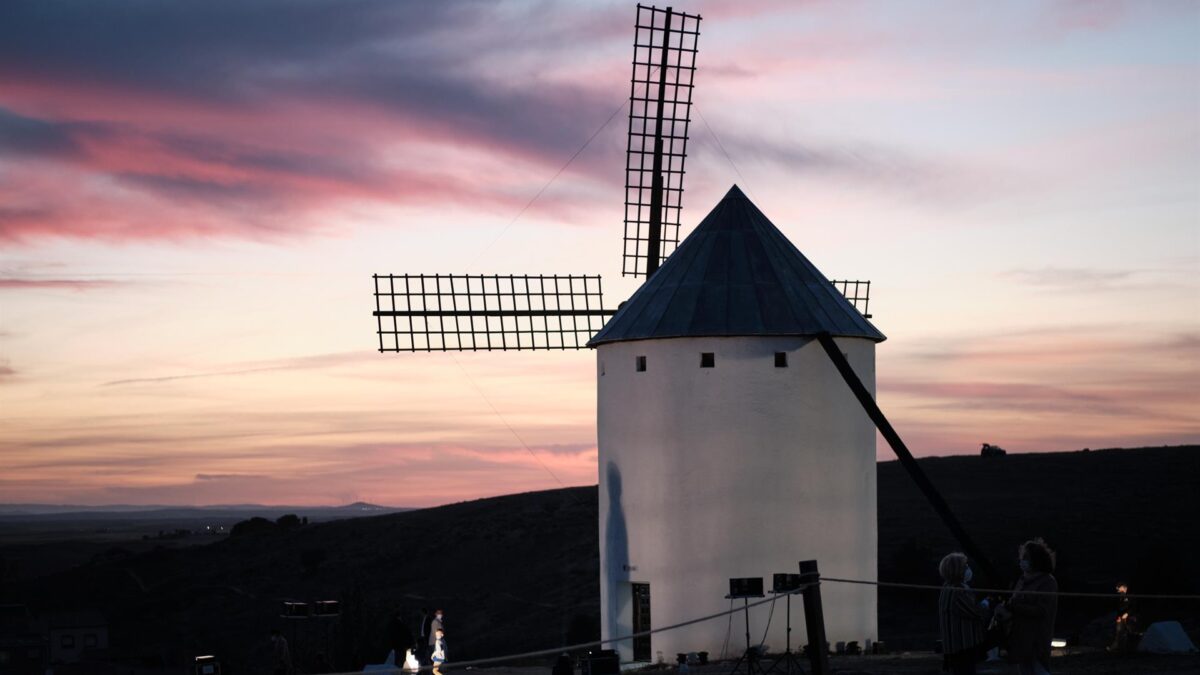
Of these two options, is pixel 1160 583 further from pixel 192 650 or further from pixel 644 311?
pixel 192 650

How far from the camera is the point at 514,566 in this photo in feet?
236

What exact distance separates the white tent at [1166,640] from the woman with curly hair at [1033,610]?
412 inches

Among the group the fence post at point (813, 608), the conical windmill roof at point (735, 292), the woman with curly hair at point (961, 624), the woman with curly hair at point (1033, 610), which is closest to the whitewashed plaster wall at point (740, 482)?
the conical windmill roof at point (735, 292)

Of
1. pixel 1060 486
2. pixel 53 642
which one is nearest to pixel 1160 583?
pixel 1060 486

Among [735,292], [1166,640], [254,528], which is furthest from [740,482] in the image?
[254,528]

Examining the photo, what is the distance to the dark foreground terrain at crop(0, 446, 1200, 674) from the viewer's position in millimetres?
50219

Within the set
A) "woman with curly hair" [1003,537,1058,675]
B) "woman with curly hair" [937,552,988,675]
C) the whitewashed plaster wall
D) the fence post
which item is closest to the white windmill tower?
the whitewashed plaster wall

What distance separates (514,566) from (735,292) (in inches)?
1779

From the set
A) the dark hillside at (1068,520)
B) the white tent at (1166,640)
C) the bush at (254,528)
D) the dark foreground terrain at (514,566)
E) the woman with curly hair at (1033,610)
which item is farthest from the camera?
the bush at (254,528)

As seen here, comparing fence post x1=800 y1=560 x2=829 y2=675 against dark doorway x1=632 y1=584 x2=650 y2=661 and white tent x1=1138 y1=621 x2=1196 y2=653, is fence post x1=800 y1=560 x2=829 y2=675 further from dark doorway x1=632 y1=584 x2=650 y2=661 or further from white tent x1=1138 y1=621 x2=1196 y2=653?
dark doorway x1=632 y1=584 x2=650 y2=661

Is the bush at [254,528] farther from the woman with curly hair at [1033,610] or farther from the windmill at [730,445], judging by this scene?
the woman with curly hair at [1033,610]

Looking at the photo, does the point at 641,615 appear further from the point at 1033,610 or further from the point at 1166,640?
the point at 1033,610

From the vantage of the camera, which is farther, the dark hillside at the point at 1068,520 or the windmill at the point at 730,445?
the dark hillside at the point at 1068,520

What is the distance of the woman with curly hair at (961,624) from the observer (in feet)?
46.7
